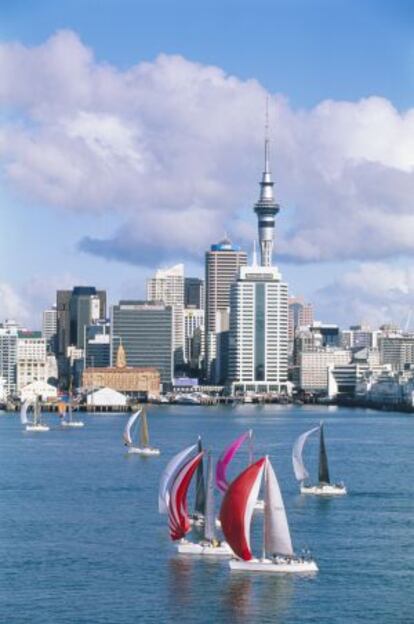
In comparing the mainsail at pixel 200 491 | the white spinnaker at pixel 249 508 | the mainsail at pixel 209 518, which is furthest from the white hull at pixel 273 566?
the mainsail at pixel 200 491

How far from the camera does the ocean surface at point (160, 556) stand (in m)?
32.8

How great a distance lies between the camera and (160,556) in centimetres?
3891

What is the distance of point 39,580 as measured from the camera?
35.9 metres

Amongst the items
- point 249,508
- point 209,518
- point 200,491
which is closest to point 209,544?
point 209,518

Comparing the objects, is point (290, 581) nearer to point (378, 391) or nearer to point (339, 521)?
point (339, 521)

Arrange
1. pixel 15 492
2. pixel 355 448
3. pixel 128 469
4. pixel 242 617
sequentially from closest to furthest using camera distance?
pixel 242 617, pixel 15 492, pixel 128 469, pixel 355 448

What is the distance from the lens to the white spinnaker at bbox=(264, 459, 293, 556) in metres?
36.2

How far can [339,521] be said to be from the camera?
1818 inches

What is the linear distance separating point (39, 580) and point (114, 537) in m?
6.44

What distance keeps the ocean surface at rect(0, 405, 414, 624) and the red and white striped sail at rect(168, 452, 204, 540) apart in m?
0.69

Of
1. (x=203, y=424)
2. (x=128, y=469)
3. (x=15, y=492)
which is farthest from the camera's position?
(x=203, y=424)

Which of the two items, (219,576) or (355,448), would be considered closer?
(219,576)

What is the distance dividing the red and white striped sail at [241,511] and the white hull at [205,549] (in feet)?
7.61

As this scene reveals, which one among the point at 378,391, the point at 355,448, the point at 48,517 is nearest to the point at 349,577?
the point at 48,517
